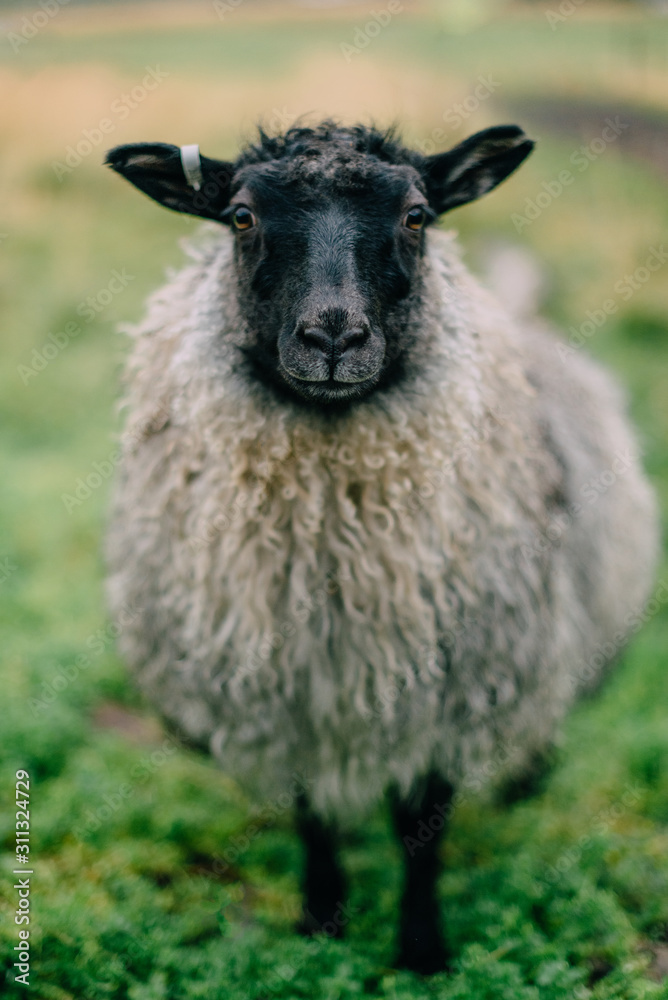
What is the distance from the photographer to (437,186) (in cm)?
276

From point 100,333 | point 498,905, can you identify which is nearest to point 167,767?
point 498,905

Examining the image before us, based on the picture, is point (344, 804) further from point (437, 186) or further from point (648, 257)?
point (648, 257)

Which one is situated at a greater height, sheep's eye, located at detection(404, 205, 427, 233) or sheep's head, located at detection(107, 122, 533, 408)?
sheep's eye, located at detection(404, 205, 427, 233)

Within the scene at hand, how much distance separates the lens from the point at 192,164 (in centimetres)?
258

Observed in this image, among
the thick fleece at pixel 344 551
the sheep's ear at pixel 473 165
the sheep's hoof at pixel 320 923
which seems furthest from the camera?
the sheep's hoof at pixel 320 923

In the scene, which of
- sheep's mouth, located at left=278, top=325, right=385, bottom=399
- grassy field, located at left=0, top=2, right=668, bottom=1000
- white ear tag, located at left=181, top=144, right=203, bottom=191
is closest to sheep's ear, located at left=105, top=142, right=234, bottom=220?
white ear tag, located at left=181, top=144, right=203, bottom=191

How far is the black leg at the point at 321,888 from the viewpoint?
125 inches

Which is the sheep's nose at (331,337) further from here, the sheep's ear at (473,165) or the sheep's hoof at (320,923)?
the sheep's hoof at (320,923)

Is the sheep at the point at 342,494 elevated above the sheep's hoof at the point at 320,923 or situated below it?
above

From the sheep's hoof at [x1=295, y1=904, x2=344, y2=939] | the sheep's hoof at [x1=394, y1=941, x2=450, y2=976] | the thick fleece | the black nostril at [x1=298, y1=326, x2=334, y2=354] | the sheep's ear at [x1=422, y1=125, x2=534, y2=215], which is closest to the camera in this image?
the black nostril at [x1=298, y1=326, x2=334, y2=354]

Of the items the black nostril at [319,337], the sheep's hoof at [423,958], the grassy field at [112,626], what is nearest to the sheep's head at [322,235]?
the black nostril at [319,337]

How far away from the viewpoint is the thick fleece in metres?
2.53

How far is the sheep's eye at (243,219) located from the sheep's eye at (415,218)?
0.47 m

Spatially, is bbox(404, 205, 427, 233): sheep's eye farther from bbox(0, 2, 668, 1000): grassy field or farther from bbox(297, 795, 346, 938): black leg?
bbox(297, 795, 346, 938): black leg
